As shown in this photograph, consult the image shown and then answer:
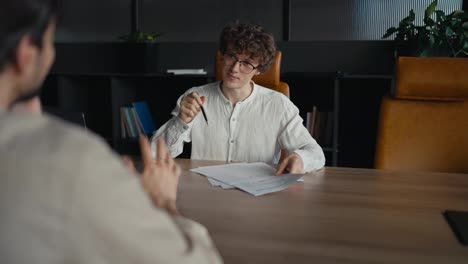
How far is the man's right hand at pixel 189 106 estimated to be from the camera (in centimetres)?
177

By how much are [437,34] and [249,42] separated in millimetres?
1357

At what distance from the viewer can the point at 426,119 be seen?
6.33ft

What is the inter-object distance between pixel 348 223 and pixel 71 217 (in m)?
0.75

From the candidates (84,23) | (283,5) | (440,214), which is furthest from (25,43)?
(84,23)

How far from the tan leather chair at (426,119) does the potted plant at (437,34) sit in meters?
0.79

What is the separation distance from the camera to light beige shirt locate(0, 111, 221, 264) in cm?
39

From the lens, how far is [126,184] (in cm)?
43

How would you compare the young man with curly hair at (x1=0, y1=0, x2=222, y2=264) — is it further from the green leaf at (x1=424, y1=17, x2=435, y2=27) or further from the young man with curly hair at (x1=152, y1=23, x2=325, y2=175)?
the green leaf at (x1=424, y1=17, x2=435, y2=27)

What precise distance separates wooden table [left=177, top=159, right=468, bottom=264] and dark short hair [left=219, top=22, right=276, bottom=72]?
71cm

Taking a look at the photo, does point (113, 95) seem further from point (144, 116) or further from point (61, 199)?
point (61, 199)

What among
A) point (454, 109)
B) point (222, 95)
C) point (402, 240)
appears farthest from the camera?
point (222, 95)

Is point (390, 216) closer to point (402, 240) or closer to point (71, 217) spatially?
point (402, 240)

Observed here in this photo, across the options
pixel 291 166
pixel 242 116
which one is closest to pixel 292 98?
pixel 242 116

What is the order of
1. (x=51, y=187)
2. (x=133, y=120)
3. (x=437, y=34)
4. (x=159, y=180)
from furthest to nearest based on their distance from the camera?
(x=133, y=120) → (x=437, y=34) → (x=159, y=180) → (x=51, y=187)
